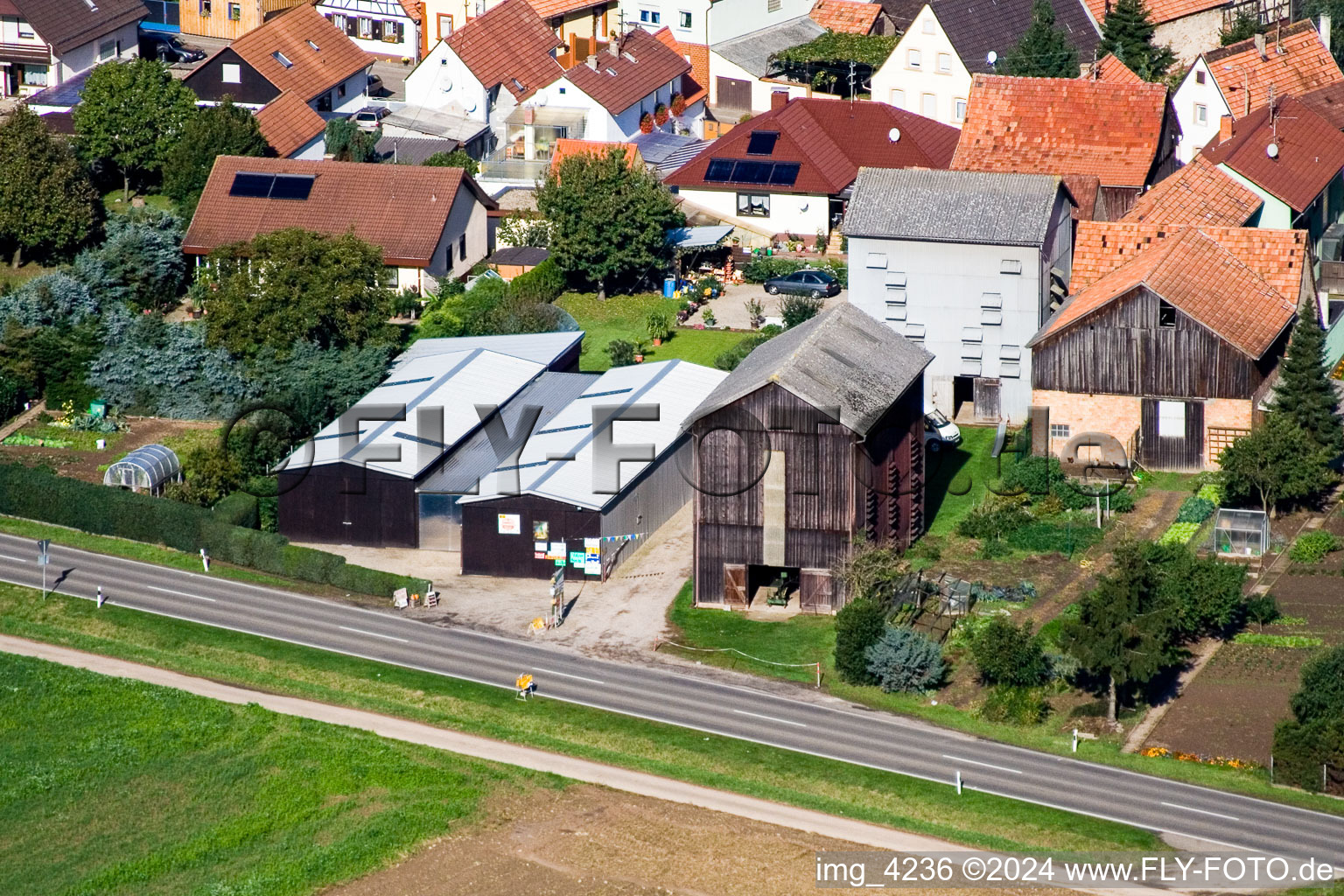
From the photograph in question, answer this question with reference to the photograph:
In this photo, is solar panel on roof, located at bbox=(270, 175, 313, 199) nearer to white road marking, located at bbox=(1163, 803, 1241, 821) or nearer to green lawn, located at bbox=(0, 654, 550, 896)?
green lawn, located at bbox=(0, 654, 550, 896)

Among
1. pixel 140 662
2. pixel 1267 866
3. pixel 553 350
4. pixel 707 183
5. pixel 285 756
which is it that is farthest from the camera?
pixel 707 183

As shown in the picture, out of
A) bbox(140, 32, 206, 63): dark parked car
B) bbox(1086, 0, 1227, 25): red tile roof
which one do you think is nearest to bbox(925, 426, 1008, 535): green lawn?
bbox(1086, 0, 1227, 25): red tile roof

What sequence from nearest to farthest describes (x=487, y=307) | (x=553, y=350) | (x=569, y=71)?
(x=553, y=350), (x=487, y=307), (x=569, y=71)

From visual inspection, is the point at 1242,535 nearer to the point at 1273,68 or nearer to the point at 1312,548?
the point at 1312,548

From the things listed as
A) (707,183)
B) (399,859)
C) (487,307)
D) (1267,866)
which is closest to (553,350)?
(487,307)

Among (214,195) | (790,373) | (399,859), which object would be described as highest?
(214,195)

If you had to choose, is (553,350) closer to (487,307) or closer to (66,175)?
(487,307)

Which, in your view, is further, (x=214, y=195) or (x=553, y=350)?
(x=214, y=195)
